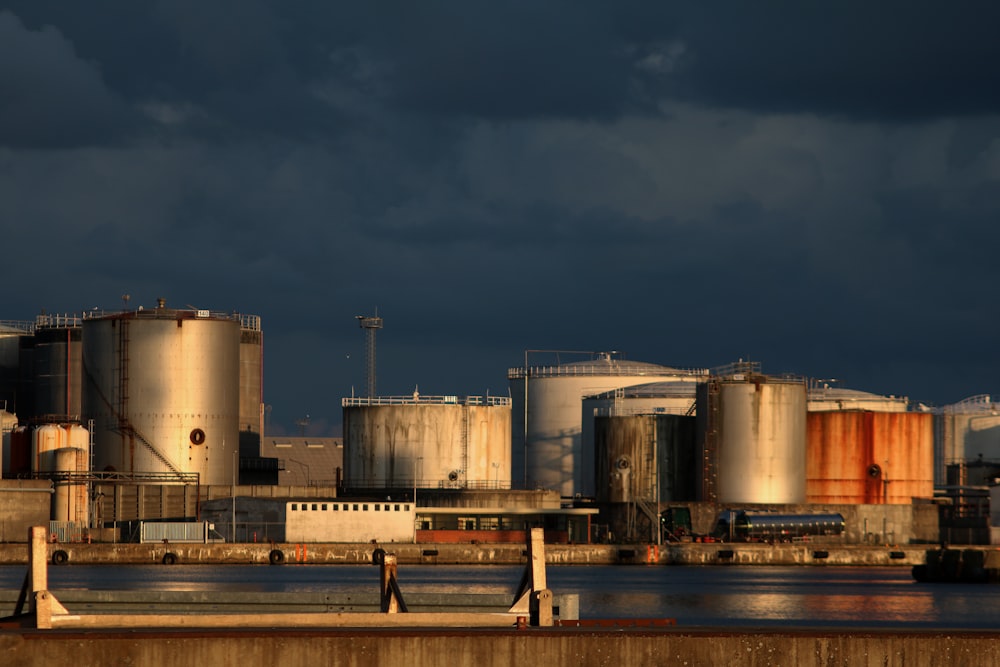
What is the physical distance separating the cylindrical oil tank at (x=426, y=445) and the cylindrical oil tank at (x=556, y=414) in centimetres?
1271

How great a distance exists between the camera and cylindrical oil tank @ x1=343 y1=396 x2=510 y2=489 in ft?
405

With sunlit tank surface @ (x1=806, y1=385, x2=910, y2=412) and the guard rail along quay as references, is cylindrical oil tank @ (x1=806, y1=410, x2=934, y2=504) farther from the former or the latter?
the guard rail along quay

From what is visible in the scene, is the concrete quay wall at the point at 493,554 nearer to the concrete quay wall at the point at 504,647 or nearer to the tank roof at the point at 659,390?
the tank roof at the point at 659,390

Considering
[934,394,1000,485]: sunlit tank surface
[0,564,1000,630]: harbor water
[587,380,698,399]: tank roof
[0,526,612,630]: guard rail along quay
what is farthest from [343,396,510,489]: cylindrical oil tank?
[0,526,612,630]: guard rail along quay

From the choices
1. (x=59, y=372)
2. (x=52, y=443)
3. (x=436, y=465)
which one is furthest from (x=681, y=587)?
(x=59, y=372)

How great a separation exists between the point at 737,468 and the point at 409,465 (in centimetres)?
2367

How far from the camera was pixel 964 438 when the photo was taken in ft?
533

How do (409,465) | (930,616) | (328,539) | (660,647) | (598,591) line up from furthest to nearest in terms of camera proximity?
(409,465) → (328,539) → (598,591) → (930,616) → (660,647)

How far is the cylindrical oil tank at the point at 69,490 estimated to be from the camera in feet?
363

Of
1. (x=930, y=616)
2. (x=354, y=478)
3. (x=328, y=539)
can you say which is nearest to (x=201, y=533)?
(x=328, y=539)

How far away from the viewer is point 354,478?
12462cm

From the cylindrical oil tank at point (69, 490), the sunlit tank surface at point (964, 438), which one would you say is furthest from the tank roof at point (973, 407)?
the cylindrical oil tank at point (69, 490)

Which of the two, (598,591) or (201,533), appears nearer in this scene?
(598,591)

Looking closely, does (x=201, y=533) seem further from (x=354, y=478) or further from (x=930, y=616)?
(x=930, y=616)
